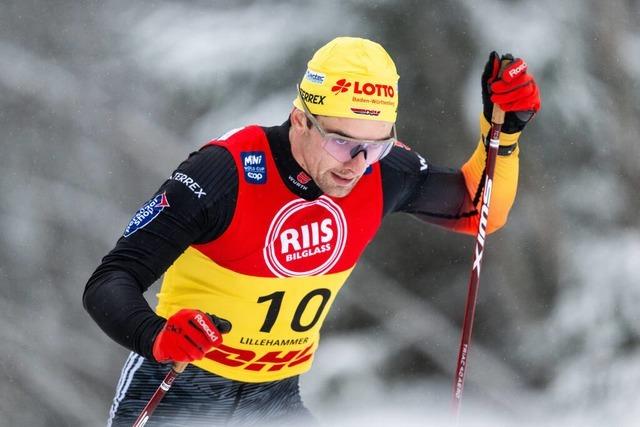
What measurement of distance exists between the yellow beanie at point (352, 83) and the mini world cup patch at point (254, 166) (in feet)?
0.64

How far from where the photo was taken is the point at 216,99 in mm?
5340

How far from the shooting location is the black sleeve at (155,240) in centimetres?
261

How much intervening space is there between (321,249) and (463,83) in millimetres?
2436

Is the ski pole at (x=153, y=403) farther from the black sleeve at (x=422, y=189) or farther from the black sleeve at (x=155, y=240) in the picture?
the black sleeve at (x=422, y=189)

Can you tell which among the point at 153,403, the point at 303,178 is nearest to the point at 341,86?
the point at 303,178

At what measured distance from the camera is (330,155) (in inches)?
112

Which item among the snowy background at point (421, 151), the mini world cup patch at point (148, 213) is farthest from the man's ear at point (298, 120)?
the snowy background at point (421, 151)

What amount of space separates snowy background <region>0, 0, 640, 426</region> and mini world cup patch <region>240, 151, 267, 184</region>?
231cm

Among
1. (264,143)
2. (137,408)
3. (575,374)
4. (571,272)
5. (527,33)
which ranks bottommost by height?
(575,374)

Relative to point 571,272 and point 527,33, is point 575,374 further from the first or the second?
point 527,33

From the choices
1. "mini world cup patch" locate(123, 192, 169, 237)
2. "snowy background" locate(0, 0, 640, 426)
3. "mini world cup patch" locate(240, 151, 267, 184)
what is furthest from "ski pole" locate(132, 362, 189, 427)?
"snowy background" locate(0, 0, 640, 426)

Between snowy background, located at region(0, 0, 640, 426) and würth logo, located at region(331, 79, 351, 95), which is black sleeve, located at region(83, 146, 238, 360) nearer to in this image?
würth logo, located at region(331, 79, 351, 95)

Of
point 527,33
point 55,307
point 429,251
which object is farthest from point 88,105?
point 527,33

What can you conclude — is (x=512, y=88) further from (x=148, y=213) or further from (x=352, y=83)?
(x=148, y=213)
